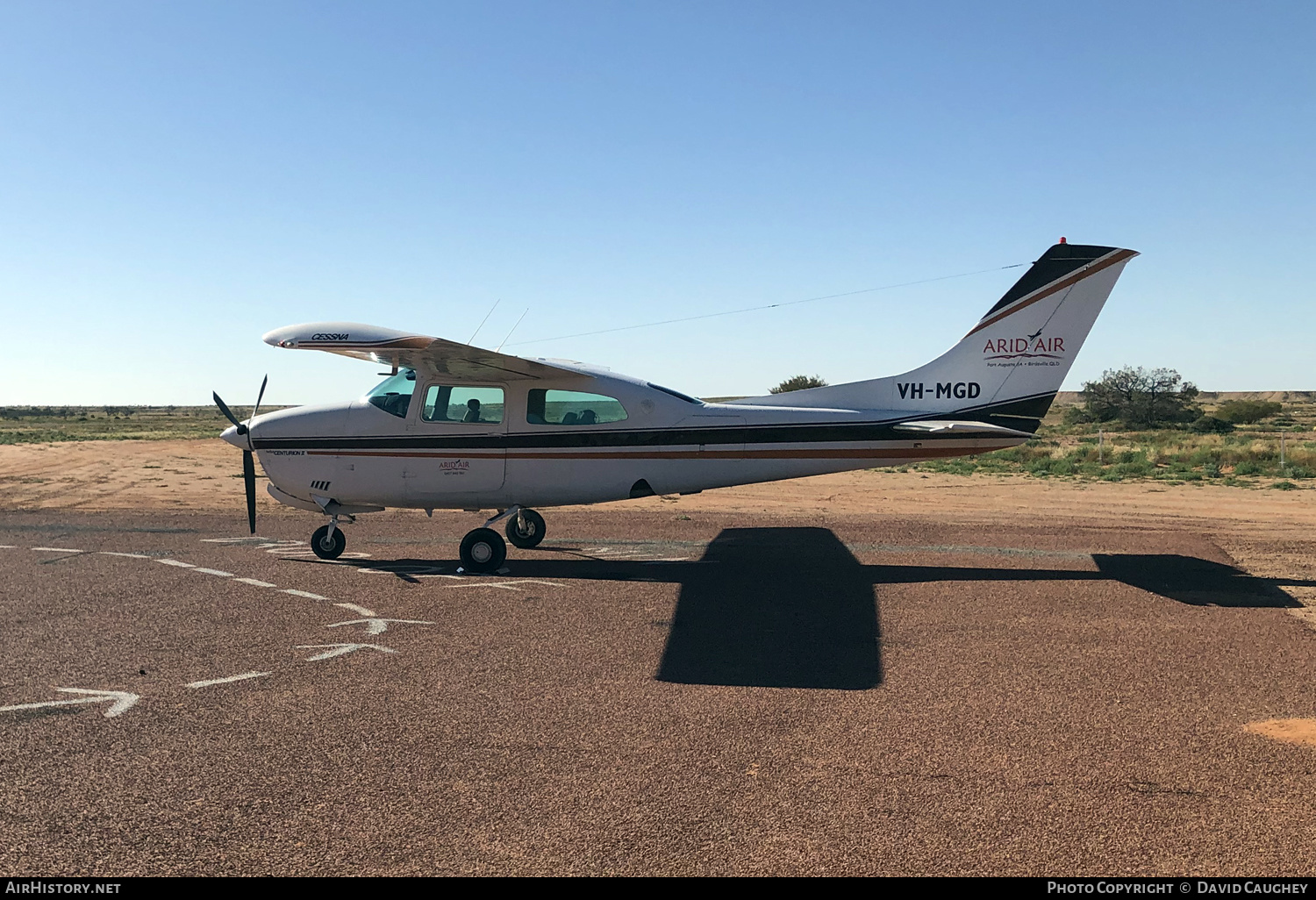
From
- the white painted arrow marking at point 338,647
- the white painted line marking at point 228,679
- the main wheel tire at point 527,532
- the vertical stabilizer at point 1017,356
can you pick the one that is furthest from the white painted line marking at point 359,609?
the vertical stabilizer at point 1017,356

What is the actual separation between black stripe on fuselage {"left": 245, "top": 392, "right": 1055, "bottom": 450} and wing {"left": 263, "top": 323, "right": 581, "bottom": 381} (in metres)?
0.85

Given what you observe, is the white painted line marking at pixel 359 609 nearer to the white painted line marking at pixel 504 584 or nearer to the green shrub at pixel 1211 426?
the white painted line marking at pixel 504 584

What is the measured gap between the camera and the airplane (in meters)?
12.6

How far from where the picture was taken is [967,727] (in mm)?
6043

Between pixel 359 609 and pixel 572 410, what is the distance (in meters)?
4.30

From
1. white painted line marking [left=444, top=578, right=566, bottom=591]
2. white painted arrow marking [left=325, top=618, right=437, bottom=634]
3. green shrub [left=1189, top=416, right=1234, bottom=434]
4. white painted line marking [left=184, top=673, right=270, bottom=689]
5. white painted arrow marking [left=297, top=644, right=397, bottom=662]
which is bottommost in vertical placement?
white painted line marking [left=184, top=673, right=270, bottom=689]

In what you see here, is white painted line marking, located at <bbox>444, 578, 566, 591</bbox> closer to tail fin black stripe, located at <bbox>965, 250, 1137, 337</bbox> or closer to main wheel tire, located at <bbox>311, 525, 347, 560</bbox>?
main wheel tire, located at <bbox>311, 525, 347, 560</bbox>

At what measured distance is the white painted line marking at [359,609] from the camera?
9.52 meters

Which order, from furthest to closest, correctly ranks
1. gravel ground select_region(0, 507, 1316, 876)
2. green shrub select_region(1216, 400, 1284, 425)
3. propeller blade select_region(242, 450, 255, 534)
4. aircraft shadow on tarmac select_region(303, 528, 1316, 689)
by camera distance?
green shrub select_region(1216, 400, 1284, 425), propeller blade select_region(242, 450, 255, 534), aircraft shadow on tarmac select_region(303, 528, 1316, 689), gravel ground select_region(0, 507, 1316, 876)

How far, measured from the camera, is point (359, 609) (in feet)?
32.0

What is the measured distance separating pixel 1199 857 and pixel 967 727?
189cm

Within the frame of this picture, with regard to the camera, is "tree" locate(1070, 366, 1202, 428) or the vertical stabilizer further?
"tree" locate(1070, 366, 1202, 428)

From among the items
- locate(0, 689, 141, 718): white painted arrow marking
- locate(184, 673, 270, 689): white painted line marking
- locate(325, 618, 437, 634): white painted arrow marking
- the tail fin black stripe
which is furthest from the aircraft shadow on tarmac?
locate(0, 689, 141, 718): white painted arrow marking

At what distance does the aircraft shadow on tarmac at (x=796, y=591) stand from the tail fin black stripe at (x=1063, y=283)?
11.1 feet
